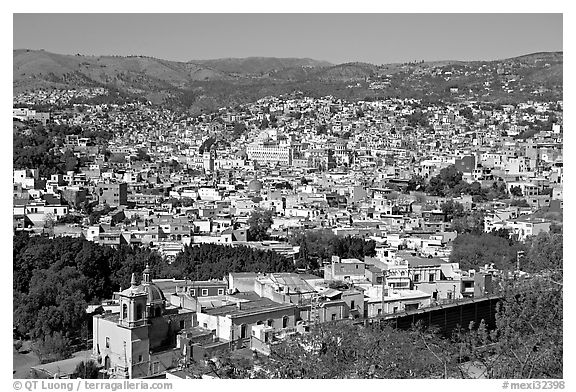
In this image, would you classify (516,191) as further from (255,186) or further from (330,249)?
(330,249)

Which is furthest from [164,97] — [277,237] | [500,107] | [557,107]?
[277,237]

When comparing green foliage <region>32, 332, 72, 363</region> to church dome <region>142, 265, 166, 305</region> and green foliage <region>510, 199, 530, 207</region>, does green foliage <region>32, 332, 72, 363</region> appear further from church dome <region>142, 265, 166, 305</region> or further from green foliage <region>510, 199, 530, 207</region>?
green foliage <region>510, 199, 530, 207</region>

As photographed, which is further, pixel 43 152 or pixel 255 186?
pixel 43 152

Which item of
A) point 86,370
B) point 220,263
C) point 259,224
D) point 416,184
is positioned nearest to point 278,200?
point 259,224

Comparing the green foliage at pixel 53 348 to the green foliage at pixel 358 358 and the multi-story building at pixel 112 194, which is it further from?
the multi-story building at pixel 112 194

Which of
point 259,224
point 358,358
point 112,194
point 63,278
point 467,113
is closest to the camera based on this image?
point 358,358

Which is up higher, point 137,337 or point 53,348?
point 137,337

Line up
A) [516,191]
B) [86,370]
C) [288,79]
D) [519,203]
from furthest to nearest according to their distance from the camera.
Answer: [288,79] < [516,191] < [519,203] < [86,370]

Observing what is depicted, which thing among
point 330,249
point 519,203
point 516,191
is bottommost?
point 330,249

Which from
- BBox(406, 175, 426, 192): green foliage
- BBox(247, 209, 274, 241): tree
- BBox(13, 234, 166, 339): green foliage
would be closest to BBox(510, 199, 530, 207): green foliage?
BBox(406, 175, 426, 192): green foliage

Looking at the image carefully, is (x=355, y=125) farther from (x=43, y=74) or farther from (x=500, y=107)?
(x=43, y=74)
